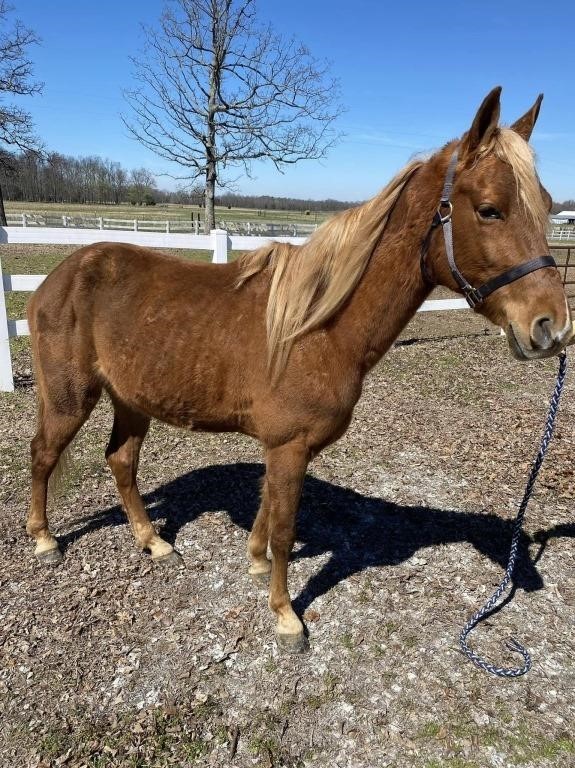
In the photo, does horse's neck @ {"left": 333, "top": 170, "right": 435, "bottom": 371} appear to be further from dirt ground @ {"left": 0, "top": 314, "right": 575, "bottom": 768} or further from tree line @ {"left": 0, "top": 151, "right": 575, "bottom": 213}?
tree line @ {"left": 0, "top": 151, "right": 575, "bottom": 213}

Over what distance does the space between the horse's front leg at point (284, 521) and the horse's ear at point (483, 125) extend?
4.86 ft

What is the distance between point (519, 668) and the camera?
2549 mm

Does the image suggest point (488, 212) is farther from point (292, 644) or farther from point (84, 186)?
point (84, 186)

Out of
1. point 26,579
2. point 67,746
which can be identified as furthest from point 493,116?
point 26,579

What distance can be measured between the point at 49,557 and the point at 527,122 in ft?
11.7

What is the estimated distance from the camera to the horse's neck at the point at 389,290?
2.17m

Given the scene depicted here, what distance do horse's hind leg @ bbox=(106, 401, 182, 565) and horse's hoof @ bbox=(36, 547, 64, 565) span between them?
0.49 metres

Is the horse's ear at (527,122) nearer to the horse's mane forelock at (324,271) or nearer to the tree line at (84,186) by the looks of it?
the horse's mane forelock at (324,271)

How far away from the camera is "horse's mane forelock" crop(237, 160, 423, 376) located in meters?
2.23

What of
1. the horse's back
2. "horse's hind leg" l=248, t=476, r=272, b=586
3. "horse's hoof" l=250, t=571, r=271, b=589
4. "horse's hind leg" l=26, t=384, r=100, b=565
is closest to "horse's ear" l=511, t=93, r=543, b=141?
the horse's back

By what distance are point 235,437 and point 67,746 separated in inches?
124

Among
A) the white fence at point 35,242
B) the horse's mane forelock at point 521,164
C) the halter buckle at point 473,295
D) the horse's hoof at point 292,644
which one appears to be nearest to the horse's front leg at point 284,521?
Result: the horse's hoof at point 292,644

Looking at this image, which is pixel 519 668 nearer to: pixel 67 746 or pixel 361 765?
pixel 361 765

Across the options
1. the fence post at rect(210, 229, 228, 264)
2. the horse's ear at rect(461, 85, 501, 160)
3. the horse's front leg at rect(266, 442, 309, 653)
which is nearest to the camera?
the horse's ear at rect(461, 85, 501, 160)
